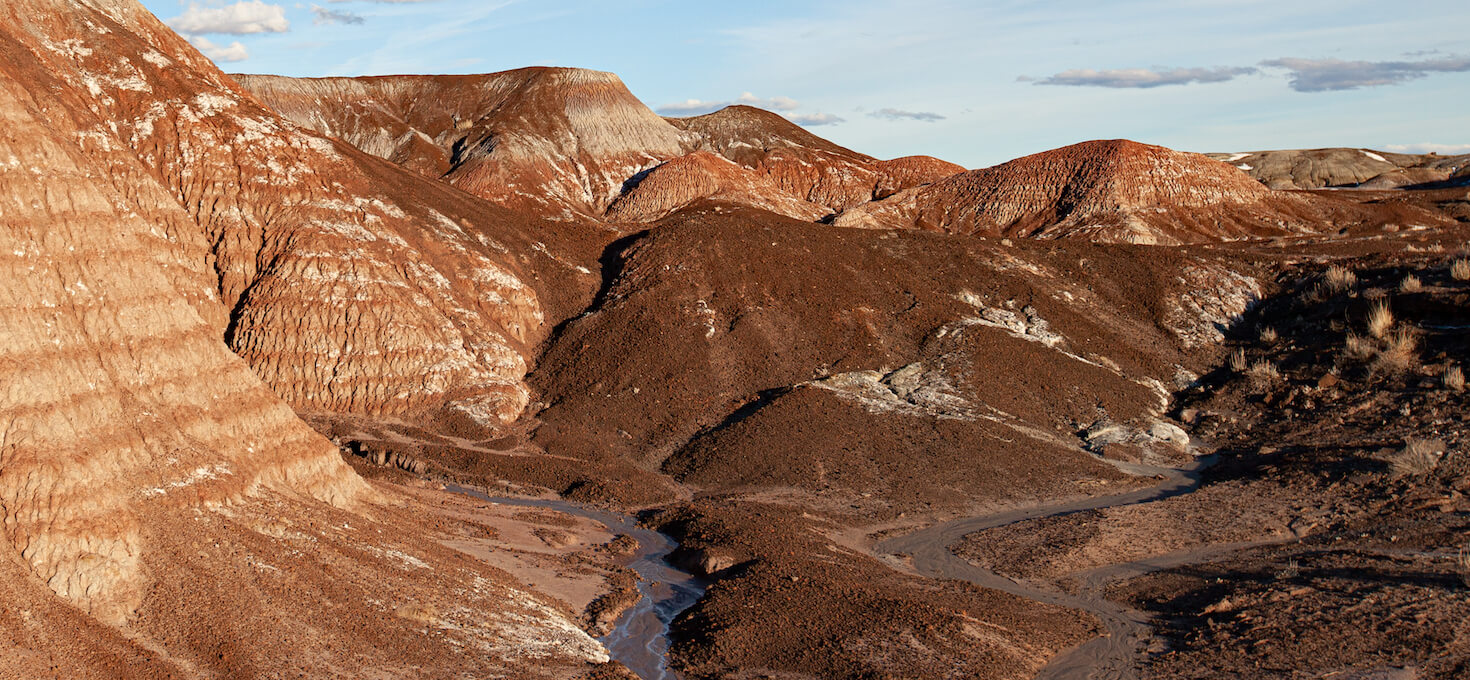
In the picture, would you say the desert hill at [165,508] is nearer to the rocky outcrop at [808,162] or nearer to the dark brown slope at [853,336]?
the dark brown slope at [853,336]

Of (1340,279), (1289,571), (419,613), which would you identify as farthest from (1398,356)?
(419,613)

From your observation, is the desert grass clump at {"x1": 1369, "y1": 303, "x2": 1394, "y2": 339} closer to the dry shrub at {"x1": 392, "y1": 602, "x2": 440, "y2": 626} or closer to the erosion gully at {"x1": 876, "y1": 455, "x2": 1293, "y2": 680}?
the erosion gully at {"x1": 876, "y1": 455, "x2": 1293, "y2": 680}

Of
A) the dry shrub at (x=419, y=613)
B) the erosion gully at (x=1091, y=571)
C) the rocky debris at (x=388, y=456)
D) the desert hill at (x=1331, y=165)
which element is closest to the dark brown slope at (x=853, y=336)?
the erosion gully at (x=1091, y=571)

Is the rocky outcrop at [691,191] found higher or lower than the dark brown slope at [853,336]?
higher

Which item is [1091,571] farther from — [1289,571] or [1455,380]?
[1455,380]

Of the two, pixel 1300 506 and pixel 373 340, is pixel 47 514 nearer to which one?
pixel 373 340

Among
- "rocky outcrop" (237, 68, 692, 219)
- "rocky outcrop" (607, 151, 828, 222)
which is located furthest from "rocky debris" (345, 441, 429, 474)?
"rocky outcrop" (607, 151, 828, 222)

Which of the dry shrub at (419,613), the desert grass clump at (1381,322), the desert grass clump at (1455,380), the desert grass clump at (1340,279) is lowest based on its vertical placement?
the desert grass clump at (1455,380)
